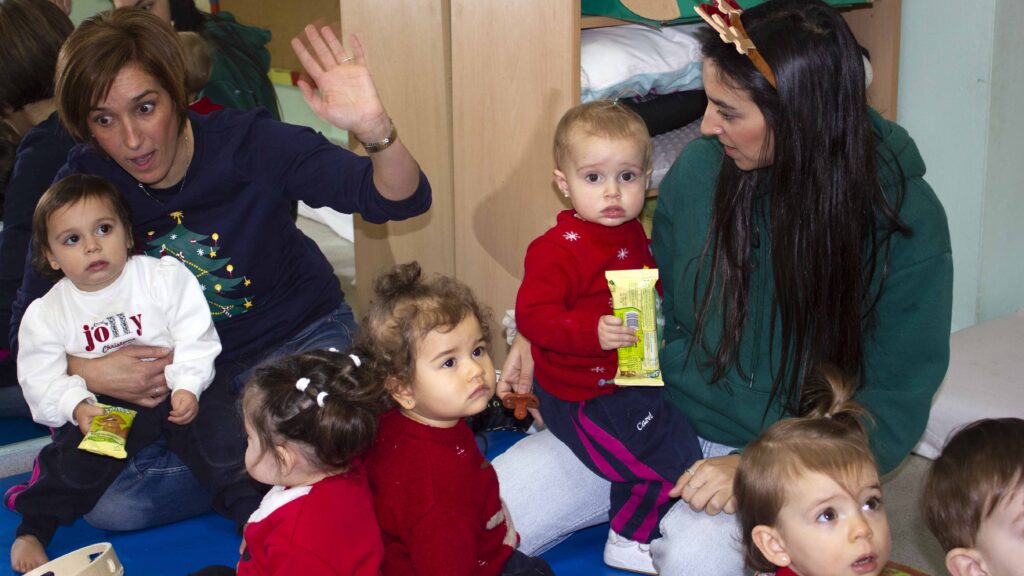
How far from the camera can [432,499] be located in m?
1.68

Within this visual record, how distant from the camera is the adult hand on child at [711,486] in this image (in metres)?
1.87

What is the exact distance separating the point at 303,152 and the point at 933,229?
127cm

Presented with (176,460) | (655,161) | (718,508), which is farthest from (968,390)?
(176,460)

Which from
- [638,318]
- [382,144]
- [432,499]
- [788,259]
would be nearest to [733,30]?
[788,259]

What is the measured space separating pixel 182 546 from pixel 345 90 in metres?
1.09

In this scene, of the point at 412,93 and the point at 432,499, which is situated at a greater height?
the point at 412,93

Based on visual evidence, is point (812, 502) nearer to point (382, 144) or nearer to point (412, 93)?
point (382, 144)

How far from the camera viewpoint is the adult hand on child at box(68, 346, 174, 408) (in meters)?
2.19

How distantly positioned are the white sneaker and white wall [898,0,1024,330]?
68.9 inches

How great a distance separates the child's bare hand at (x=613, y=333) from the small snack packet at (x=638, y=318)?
26 mm

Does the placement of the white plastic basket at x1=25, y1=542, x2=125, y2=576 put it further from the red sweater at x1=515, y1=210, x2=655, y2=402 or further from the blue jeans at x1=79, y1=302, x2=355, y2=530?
the red sweater at x1=515, y1=210, x2=655, y2=402

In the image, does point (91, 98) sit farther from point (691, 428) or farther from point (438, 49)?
point (691, 428)

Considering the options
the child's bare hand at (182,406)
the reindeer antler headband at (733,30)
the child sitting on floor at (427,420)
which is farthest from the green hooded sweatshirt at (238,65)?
the reindeer antler headband at (733,30)

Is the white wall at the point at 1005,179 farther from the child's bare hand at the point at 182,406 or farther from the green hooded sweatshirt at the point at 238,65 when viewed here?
the child's bare hand at the point at 182,406
